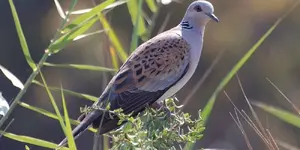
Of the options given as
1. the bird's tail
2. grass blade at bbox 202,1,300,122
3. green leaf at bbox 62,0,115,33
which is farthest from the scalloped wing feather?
grass blade at bbox 202,1,300,122

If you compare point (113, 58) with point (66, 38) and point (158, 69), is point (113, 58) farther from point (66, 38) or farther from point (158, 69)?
point (158, 69)

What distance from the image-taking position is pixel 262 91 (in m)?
14.0

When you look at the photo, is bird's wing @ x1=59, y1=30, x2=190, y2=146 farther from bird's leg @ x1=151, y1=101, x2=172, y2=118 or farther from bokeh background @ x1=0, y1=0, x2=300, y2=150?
bokeh background @ x1=0, y1=0, x2=300, y2=150

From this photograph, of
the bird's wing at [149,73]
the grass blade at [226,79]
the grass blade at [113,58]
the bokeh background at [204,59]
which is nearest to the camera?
the grass blade at [226,79]

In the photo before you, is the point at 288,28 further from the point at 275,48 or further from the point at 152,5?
the point at 152,5

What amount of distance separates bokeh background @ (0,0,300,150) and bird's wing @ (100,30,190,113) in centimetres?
775

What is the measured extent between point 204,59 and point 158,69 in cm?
903

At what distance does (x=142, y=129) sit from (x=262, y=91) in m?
10.7

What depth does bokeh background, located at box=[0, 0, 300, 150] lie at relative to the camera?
13.5m

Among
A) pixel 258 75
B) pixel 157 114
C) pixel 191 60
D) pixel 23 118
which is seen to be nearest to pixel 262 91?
pixel 258 75

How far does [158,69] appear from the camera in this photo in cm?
534

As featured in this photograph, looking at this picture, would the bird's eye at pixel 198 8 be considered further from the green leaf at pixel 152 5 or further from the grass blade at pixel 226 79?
the grass blade at pixel 226 79

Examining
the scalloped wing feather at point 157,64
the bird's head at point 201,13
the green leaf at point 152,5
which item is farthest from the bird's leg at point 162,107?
the bird's head at point 201,13

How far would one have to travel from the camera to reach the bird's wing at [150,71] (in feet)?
16.2
